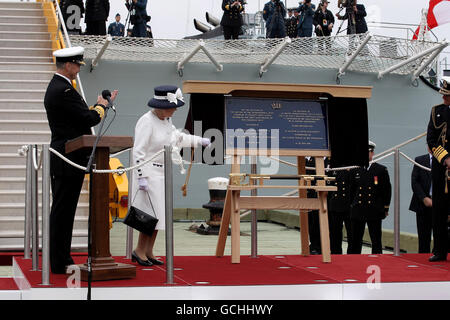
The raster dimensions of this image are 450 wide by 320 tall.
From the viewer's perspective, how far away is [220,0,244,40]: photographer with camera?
19953mm

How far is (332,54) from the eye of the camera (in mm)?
19672

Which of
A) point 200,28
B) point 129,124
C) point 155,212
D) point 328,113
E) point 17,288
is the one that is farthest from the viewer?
point 200,28

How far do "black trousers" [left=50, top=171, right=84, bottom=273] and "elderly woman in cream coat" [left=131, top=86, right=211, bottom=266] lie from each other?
0.64m

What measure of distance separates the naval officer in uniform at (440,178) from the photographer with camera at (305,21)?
12.9 m

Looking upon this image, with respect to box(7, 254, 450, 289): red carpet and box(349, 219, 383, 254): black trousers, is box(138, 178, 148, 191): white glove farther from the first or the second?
box(349, 219, 383, 254): black trousers

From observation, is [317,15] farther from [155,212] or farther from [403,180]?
[155,212]

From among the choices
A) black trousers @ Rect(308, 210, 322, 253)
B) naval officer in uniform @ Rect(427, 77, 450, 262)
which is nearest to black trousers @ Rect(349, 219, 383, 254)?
black trousers @ Rect(308, 210, 322, 253)

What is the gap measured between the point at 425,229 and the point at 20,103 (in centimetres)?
664

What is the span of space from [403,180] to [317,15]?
4888 millimetres

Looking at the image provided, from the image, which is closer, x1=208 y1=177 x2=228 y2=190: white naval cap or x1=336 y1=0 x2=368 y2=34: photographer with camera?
x1=208 y1=177 x2=228 y2=190: white naval cap

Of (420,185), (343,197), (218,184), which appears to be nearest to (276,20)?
(218,184)

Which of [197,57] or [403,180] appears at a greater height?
[197,57]

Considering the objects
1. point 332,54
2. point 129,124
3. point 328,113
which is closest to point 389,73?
point 332,54
